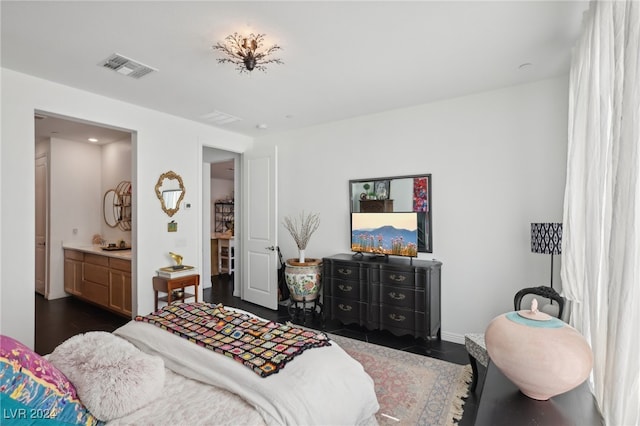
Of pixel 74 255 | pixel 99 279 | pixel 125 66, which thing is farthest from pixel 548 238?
pixel 74 255

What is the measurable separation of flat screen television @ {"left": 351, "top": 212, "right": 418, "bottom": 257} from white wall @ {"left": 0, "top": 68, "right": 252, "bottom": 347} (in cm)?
221

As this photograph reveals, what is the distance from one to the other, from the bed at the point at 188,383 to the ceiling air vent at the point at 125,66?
2171 mm

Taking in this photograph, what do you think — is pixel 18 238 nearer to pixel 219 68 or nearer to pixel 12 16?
pixel 12 16

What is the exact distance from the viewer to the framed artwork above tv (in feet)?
12.0

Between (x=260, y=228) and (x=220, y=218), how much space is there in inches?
166

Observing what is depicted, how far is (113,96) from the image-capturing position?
→ 3420mm

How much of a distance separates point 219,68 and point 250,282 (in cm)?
322

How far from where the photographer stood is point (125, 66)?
271cm

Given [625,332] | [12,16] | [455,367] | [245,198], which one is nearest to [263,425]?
[625,332]

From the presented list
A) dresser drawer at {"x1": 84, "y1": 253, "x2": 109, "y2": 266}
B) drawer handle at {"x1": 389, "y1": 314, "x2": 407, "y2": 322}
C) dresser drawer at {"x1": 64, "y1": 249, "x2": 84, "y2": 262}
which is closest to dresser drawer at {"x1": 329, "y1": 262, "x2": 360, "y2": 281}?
drawer handle at {"x1": 389, "y1": 314, "x2": 407, "y2": 322}

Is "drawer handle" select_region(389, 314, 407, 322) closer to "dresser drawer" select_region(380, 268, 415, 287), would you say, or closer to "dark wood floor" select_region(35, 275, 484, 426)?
"dark wood floor" select_region(35, 275, 484, 426)

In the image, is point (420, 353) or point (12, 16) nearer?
point (12, 16)

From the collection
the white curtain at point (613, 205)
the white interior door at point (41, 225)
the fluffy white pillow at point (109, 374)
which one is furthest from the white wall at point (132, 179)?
the white curtain at point (613, 205)

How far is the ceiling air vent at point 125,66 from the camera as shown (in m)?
2.59
